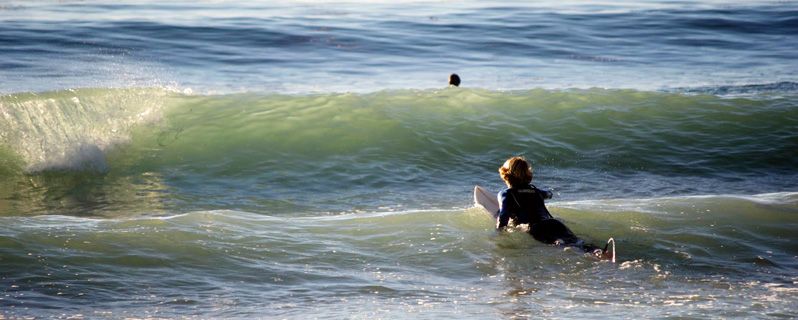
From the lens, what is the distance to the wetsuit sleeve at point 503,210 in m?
8.64

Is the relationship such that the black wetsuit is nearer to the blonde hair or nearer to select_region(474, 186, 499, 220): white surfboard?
the blonde hair

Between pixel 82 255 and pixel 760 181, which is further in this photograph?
pixel 760 181

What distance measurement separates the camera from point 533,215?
8.59m

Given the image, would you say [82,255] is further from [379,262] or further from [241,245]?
[379,262]

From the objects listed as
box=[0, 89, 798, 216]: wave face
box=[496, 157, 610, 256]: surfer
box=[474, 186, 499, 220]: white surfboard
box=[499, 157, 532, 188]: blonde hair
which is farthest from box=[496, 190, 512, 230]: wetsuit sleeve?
box=[0, 89, 798, 216]: wave face

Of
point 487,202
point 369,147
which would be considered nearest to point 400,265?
point 487,202

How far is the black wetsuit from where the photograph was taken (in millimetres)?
8312

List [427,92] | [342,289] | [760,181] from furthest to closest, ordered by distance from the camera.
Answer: [427,92] < [760,181] < [342,289]

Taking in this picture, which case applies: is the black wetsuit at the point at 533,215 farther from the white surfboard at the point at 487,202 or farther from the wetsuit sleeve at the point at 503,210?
the white surfboard at the point at 487,202

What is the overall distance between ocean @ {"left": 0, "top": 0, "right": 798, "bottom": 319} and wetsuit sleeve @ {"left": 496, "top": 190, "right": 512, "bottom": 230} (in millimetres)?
99

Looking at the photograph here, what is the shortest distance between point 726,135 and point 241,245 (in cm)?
886

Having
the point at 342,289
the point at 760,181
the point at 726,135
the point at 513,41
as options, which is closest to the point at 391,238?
the point at 342,289

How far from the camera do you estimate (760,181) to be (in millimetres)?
12523

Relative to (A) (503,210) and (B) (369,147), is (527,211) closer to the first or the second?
(A) (503,210)
